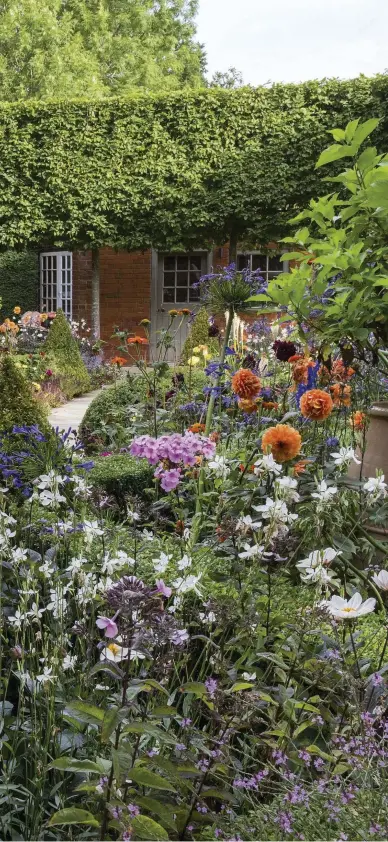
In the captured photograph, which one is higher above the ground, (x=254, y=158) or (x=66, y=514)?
(x=254, y=158)

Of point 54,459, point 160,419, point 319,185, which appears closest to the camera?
point 54,459

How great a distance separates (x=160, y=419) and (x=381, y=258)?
2.39m

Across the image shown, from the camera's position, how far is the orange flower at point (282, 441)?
2621 mm

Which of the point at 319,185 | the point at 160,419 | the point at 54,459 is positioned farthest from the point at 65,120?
the point at 54,459

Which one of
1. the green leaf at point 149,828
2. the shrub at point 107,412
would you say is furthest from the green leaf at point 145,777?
the shrub at point 107,412

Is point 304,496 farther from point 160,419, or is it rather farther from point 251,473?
point 160,419

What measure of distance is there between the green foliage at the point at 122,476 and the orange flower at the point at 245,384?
1.49m

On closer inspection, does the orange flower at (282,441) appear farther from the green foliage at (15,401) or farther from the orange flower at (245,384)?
the green foliage at (15,401)

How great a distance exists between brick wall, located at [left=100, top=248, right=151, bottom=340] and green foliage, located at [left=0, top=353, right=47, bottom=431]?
12264 mm

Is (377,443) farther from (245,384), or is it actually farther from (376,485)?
(376,485)

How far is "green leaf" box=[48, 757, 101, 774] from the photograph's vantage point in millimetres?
1487

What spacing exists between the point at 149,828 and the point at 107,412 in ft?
18.4

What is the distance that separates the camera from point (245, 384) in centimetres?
326

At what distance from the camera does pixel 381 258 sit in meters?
3.33
